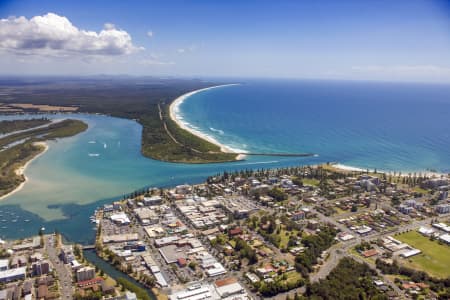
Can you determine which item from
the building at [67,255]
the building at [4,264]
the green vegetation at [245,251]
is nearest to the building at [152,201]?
the building at [67,255]

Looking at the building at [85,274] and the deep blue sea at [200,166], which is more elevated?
the deep blue sea at [200,166]

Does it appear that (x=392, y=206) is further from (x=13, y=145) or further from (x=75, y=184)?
(x=13, y=145)

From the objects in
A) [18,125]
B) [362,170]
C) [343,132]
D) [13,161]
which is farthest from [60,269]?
[18,125]

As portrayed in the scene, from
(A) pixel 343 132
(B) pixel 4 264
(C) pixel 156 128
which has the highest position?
(C) pixel 156 128

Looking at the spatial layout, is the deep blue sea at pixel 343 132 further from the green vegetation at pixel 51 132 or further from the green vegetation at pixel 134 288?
the green vegetation at pixel 134 288

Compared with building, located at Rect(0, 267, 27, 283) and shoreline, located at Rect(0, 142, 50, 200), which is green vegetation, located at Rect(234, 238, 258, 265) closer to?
building, located at Rect(0, 267, 27, 283)

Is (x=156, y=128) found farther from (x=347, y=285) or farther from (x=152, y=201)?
(x=347, y=285)

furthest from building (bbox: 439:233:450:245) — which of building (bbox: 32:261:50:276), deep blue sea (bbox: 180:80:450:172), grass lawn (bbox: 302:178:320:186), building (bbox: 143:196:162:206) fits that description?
building (bbox: 32:261:50:276)
